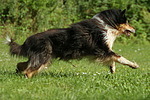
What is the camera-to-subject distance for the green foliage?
15742 mm

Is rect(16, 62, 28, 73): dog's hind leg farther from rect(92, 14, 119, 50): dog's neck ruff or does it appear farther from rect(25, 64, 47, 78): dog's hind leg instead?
rect(92, 14, 119, 50): dog's neck ruff

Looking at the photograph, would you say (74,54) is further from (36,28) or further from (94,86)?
(36,28)

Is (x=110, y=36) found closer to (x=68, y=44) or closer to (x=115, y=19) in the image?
(x=115, y=19)

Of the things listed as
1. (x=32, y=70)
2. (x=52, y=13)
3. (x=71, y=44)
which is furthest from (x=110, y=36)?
(x=52, y=13)

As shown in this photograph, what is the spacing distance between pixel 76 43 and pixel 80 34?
0.63 feet

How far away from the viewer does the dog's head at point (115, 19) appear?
19.0ft

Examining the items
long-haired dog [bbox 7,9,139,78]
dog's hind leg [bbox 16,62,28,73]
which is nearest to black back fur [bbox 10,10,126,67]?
long-haired dog [bbox 7,9,139,78]

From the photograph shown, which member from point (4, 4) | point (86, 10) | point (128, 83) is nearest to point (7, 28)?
point (4, 4)

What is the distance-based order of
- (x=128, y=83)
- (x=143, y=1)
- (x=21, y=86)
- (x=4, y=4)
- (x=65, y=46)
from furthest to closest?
(x=143, y=1)
(x=4, y=4)
(x=65, y=46)
(x=128, y=83)
(x=21, y=86)

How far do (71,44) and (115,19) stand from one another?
1.12 meters

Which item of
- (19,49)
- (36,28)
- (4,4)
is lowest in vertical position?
(36,28)

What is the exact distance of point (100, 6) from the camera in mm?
18328

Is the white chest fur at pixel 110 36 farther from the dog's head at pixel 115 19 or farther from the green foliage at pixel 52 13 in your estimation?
the green foliage at pixel 52 13

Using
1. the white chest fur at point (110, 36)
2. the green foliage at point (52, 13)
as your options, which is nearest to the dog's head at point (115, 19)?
the white chest fur at point (110, 36)
